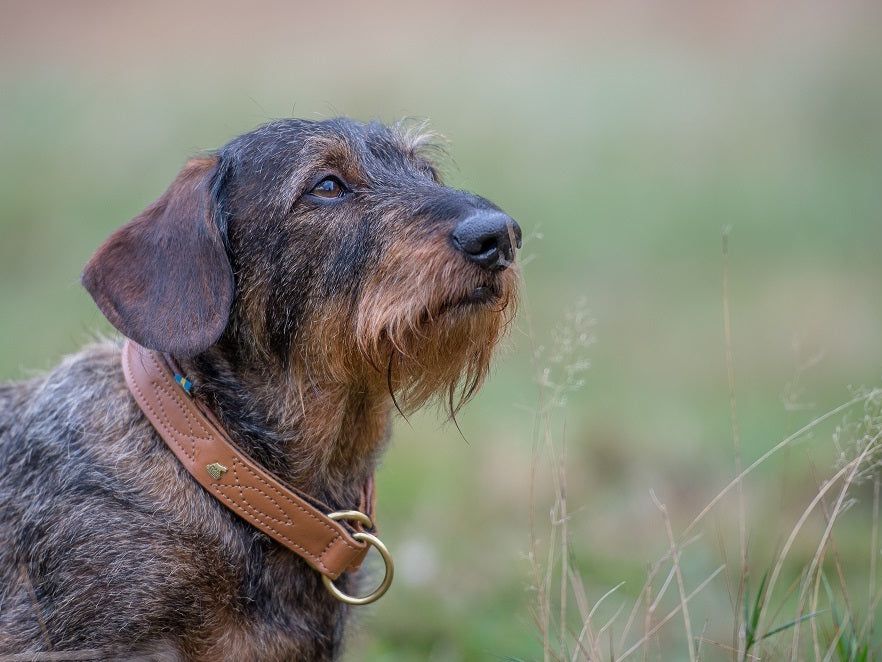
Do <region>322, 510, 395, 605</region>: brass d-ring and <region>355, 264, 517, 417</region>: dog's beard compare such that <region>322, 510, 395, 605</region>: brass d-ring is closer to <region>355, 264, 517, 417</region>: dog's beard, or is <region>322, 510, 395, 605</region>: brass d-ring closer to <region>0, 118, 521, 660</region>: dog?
<region>0, 118, 521, 660</region>: dog

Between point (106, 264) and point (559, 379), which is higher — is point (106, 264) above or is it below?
above

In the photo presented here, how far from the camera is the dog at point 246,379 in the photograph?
3.64 m

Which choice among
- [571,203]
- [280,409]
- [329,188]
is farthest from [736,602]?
[571,203]

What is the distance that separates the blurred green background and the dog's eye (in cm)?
110

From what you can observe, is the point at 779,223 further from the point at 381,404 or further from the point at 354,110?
the point at 381,404

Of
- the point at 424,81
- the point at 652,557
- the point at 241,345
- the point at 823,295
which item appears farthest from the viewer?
the point at 424,81

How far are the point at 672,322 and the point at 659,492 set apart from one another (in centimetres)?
394

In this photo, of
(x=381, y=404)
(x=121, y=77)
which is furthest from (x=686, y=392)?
(x=121, y=77)

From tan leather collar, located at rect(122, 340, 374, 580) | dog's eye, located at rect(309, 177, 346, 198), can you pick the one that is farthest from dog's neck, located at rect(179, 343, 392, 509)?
dog's eye, located at rect(309, 177, 346, 198)

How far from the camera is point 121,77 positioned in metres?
15.0

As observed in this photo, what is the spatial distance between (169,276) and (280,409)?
60cm

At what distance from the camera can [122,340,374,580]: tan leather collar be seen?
3.70m

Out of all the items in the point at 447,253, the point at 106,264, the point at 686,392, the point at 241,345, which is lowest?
the point at 686,392

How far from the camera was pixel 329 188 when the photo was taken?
4.12 metres
